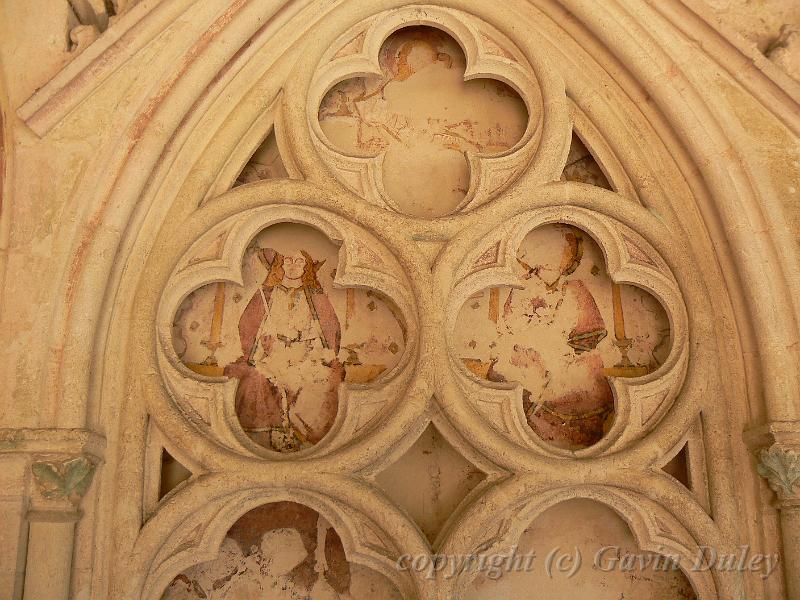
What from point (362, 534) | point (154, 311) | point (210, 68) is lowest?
point (362, 534)

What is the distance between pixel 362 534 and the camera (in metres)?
4.48

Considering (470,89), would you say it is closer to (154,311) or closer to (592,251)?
(592,251)

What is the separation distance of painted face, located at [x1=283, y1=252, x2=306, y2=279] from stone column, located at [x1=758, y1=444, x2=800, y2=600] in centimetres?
260

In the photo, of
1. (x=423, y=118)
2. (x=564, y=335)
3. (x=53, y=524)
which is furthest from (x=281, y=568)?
(x=423, y=118)

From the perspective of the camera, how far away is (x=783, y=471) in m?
4.33

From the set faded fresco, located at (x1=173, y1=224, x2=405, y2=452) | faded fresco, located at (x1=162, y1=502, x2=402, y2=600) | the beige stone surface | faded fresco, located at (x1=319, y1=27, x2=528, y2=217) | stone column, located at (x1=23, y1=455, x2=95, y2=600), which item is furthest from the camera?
faded fresco, located at (x1=319, y1=27, x2=528, y2=217)

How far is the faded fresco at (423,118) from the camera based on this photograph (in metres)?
5.20

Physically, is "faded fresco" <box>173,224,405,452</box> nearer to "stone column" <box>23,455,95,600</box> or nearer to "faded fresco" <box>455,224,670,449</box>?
"faded fresco" <box>455,224,670,449</box>

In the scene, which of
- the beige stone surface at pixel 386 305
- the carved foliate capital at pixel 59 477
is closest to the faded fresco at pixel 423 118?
the beige stone surface at pixel 386 305

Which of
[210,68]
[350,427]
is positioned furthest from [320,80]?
[350,427]

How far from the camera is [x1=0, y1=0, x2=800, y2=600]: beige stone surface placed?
4.44 m

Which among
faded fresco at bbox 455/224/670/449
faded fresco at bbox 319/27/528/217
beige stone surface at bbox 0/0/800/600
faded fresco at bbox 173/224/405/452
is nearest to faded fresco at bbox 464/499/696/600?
beige stone surface at bbox 0/0/800/600

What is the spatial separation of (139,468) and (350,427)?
1.07 meters

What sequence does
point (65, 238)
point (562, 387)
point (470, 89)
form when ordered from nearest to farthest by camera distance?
point (65, 238)
point (562, 387)
point (470, 89)
